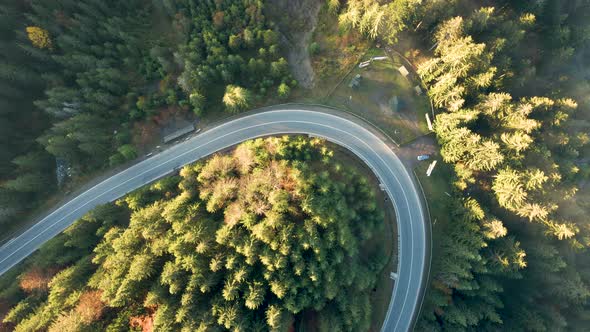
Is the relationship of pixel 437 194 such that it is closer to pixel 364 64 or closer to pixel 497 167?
pixel 497 167

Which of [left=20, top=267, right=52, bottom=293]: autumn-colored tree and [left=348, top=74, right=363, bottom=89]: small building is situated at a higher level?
[left=348, top=74, right=363, bottom=89]: small building

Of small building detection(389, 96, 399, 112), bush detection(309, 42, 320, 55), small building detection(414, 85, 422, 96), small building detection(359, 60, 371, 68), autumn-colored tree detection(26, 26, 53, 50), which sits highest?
autumn-colored tree detection(26, 26, 53, 50)

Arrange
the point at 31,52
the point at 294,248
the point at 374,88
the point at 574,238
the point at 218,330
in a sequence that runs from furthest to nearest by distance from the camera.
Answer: the point at 374,88
the point at 31,52
the point at 574,238
the point at 294,248
the point at 218,330

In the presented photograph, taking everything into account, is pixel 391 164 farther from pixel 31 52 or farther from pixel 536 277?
pixel 31 52

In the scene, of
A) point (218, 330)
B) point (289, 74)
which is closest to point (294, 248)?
point (218, 330)

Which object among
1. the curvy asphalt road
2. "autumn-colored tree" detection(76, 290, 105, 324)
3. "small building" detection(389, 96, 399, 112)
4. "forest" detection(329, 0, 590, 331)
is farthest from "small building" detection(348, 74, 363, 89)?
"autumn-colored tree" detection(76, 290, 105, 324)

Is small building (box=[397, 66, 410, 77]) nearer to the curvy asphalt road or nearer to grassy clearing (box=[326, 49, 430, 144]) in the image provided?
grassy clearing (box=[326, 49, 430, 144])

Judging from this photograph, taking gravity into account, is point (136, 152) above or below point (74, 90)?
below
